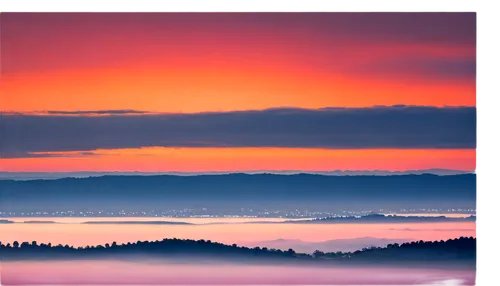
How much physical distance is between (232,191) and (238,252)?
317 millimetres

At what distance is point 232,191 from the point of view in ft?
13.0

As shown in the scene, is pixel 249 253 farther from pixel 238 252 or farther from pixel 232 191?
pixel 232 191

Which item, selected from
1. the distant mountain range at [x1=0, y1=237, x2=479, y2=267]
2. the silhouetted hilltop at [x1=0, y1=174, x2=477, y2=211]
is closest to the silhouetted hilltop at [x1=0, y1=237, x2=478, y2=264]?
the distant mountain range at [x1=0, y1=237, x2=479, y2=267]

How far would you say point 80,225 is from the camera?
397 centimetres

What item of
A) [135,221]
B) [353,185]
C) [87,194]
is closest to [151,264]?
[135,221]

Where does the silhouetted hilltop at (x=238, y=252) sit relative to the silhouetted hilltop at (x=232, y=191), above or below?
below

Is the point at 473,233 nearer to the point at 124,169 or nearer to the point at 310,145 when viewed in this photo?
the point at 310,145

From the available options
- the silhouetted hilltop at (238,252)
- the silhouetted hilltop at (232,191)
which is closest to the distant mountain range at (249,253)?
the silhouetted hilltop at (238,252)

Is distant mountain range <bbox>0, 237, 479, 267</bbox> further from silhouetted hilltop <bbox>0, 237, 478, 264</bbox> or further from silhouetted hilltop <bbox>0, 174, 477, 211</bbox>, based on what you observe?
silhouetted hilltop <bbox>0, 174, 477, 211</bbox>

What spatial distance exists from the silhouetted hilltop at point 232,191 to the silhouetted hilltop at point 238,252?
20 centimetres

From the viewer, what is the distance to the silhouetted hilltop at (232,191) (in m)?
3.96

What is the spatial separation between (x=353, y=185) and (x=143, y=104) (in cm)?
118

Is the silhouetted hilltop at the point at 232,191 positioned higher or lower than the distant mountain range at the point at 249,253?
higher

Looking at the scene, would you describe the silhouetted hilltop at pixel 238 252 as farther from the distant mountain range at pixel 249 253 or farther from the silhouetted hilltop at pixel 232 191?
the silhouetted hilltop at pixel 232 191
